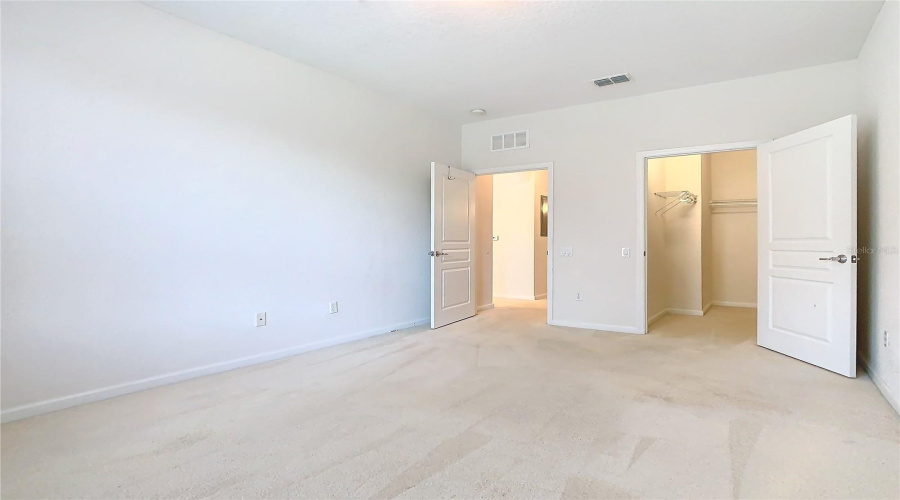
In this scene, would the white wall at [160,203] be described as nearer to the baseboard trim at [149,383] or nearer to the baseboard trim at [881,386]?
the baseboard trim at [149,383]

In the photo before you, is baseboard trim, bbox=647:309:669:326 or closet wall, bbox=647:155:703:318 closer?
baseboard trim, bbox=647:309:669:326

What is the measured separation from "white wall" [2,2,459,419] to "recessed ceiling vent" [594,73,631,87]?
2366mm

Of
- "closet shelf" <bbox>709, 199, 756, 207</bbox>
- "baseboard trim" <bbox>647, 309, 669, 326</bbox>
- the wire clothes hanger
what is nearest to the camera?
"baseboard trim" <bbox>647, 309, 669, 326</bbox>

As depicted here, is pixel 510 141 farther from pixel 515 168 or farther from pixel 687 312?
pixel 687 312

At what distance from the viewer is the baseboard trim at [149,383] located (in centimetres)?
238

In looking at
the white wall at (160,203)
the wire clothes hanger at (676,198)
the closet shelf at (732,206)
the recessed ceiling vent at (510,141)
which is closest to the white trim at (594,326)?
the wire clothes hanger at (676,198)

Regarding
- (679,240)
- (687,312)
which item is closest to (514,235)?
(679,240)

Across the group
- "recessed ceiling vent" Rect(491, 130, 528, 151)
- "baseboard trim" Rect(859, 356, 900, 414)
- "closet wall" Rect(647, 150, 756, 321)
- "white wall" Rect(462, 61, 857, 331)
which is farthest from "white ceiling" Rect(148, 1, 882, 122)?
"baseboard trim" Rect(859, 356, 900, 414)

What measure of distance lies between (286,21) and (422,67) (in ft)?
4.00

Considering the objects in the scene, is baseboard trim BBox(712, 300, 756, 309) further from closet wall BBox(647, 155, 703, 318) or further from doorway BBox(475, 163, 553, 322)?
doorway BBox(475, 163, 553, 322)

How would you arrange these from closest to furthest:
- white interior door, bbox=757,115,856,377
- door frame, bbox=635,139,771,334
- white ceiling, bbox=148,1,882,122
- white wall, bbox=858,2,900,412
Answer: white wall, bbox=858,2,900,412 → white ceiling, bbox=148,1,882,122 → white interior door, bbox=757,115,856,377 → door frame, bbox=635,139,771,334

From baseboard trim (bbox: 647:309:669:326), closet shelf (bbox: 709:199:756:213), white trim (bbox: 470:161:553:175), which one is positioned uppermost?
white trim (bbox: 470:161:553:175)

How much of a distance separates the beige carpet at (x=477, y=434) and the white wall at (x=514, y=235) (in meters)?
4.05

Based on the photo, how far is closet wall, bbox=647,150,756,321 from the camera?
569 centimetres
